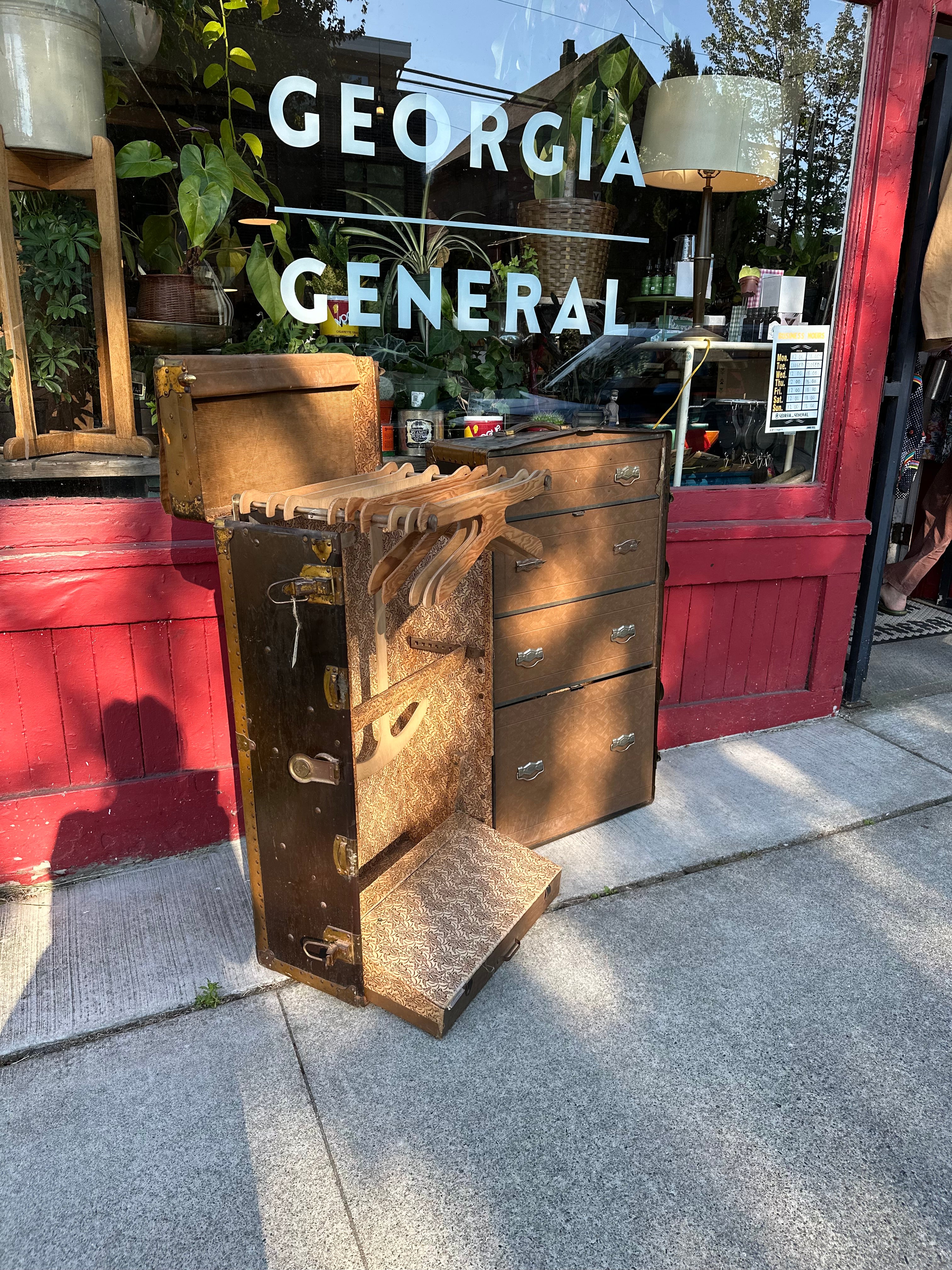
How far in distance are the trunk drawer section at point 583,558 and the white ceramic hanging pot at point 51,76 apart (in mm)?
1815

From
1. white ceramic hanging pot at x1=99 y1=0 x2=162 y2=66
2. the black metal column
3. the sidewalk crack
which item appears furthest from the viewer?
the black metal column

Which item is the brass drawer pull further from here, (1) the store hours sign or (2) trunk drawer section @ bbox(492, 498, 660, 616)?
(1) the store hours sign

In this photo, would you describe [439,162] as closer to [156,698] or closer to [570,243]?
[570,243]

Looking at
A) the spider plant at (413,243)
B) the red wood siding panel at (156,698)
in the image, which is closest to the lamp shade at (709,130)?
the spider plant at (413,243)

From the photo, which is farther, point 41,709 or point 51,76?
point 41,709

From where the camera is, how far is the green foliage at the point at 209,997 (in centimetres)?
241

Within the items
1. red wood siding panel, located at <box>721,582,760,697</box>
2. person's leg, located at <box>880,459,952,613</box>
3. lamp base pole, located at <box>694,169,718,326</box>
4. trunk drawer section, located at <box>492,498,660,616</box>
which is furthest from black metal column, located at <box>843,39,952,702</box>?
trunk drawer section, located at <box>492,498,660,616</box>

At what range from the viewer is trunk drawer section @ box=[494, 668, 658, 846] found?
300 cm

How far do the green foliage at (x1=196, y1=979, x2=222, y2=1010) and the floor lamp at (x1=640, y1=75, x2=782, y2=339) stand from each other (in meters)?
3.31

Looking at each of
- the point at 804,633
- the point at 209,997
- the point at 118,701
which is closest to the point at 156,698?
the point at 118,701

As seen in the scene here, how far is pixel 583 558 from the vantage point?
9.72 ft

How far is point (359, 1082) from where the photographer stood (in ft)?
7.10

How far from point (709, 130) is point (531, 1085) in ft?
11.6

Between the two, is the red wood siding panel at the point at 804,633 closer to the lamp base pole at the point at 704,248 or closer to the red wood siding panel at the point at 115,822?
the lamp base pole at the point at 704,248
